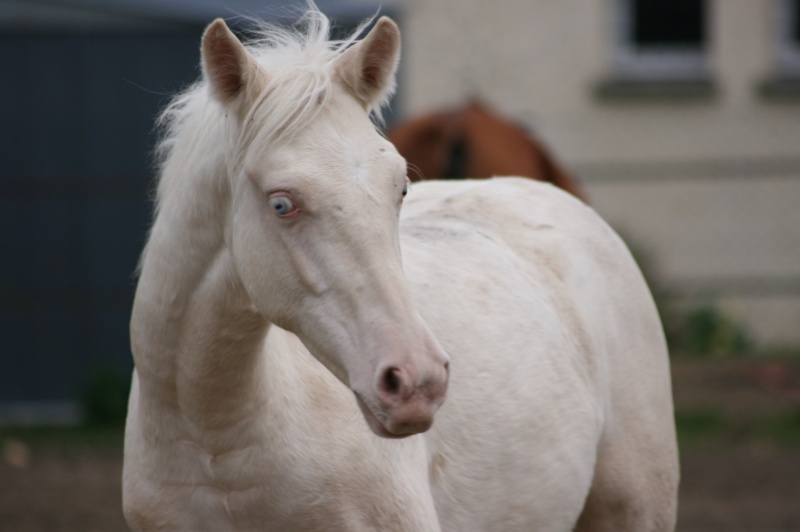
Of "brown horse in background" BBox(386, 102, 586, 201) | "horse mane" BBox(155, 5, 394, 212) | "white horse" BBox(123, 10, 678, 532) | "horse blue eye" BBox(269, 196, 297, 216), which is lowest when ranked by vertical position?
"brown horse in background" BBox(386, 102, 586, 201)

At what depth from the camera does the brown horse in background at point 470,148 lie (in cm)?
583

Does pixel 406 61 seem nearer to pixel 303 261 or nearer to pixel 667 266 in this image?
pixel 667 266

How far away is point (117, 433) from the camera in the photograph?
24.6 ft

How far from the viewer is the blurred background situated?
6.95m

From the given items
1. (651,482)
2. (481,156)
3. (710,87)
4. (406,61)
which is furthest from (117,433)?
(710,87)

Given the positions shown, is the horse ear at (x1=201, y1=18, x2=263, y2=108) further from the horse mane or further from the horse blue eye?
the horse blue eye

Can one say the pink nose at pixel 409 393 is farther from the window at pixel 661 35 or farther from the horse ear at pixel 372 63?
the window at pixel 661 35

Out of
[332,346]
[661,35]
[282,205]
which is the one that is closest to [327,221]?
[282,205]

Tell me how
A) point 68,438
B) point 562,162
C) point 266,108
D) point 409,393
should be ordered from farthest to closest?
1. point 562,162
2. point 68,438
3. point 266,108
4. point 409,393

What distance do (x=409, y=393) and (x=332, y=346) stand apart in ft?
0.80

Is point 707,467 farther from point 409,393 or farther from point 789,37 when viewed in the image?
point 789,37

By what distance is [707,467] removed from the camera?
6523 millimetres

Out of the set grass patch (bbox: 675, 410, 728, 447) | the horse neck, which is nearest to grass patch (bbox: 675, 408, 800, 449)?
grass patch (bbox: 675, 410, 728, 447)

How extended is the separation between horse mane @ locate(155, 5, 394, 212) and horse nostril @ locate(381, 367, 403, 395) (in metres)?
0.56
